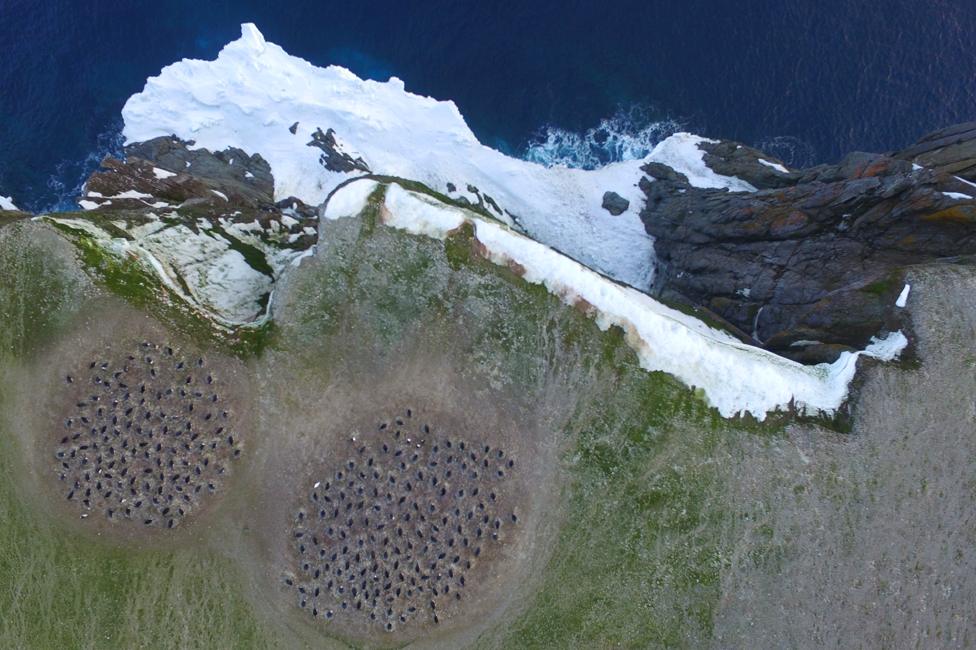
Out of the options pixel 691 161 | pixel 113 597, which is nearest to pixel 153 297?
pixel 113 597

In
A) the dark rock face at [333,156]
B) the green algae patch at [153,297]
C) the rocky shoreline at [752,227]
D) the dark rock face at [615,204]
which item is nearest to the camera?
the green algae patch at [153,297]

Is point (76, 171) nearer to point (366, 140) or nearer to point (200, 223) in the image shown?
point (200, 223)

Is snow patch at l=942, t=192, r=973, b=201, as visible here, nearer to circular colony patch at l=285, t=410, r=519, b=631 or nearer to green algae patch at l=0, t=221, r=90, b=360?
circular colony patch at l=285, t=410, r=519, b=631

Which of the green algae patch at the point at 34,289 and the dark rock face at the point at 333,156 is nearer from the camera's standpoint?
the green algae patch at the point at 34,289

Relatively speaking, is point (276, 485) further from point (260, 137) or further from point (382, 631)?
point (260, 137)

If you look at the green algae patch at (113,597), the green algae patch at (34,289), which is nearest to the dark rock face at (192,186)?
the green algae patch at (34,289)

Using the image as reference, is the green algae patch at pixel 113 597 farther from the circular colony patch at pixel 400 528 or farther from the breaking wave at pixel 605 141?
the breaking wave at pixel 605 141

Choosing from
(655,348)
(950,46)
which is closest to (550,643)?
(655,348)

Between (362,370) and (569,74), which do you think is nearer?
(362,370)
